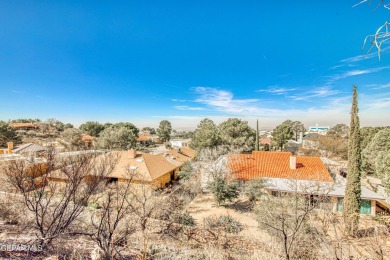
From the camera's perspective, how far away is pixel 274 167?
1838 cm

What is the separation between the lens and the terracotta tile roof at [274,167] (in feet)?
55.9

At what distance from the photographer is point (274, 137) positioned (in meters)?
41.4

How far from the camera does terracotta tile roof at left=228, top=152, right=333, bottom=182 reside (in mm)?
17031

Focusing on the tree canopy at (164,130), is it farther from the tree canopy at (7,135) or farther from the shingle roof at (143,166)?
the shingle roof at (143,166)

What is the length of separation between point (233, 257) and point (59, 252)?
5.13m

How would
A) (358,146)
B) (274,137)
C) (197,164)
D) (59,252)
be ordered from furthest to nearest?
(274,137), (197,164), (358,146), (59,252)

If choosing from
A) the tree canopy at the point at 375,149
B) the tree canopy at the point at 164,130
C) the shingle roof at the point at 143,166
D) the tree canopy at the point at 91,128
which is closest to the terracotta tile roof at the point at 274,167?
the shingle roof at the point at 143,166

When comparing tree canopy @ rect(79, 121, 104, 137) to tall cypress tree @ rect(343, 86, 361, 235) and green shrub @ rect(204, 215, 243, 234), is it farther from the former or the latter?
tall cypress tree @ rect(343, 86, 361, 235)

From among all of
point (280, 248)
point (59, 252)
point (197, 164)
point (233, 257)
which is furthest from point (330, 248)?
point (197, 164)

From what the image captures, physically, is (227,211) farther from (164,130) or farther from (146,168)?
(164,130)

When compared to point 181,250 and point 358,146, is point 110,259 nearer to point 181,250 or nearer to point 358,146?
point 181,250

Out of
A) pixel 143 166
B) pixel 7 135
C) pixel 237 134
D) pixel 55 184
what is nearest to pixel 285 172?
pixel 143 166

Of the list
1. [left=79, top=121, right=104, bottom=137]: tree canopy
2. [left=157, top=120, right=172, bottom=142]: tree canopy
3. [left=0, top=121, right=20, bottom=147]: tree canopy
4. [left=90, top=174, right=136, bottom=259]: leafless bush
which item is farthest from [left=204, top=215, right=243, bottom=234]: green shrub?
[left=157, top=120, right=172, bottom=142]: tree canopy

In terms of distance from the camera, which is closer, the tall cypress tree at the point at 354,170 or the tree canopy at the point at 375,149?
the tall cypress tree at the point at 354,170
